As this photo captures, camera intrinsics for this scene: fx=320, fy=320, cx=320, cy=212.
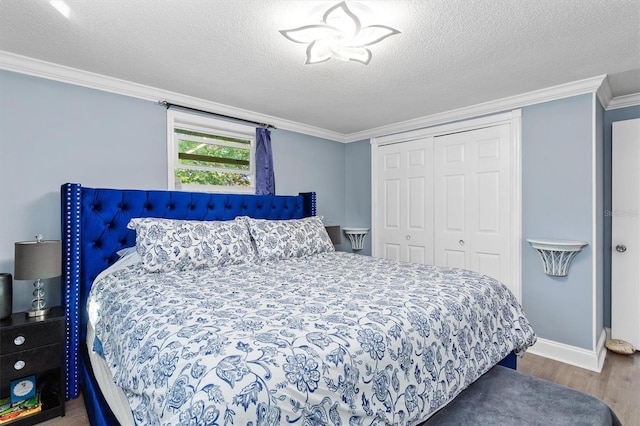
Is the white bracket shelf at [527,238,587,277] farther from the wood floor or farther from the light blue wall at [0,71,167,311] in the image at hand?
the light blue wall at [0,71,167,311]

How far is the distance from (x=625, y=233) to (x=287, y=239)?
122 inches

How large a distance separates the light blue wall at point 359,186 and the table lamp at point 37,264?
313 cm

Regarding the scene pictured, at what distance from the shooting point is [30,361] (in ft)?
6.25

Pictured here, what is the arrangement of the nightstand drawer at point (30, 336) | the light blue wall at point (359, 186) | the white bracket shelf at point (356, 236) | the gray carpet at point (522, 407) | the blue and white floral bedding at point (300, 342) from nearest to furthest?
the blue and white floral bedding at point (300, 342) < the gray carpet at point (522, 407) < the nightstand drawer at point (30, 336) < the white bracket shelf at point (356, 236) < the light blue wall at point (359, 186)

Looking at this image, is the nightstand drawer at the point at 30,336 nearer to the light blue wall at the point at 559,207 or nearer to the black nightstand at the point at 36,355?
the black nightstand at the point at 36,355

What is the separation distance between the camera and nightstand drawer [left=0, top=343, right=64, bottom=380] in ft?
6.01

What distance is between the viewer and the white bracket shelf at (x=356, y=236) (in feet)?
13.7

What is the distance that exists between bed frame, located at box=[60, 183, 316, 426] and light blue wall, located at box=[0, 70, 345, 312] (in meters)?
0.17

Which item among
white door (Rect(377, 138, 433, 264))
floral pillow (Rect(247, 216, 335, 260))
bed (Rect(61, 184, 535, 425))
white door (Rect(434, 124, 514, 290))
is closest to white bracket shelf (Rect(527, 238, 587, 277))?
white door (Rect(434, 124, 514, 290))

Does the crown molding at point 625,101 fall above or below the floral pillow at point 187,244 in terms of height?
above

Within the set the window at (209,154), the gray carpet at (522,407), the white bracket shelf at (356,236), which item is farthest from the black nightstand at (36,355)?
the white bracket shelf at (356,236)

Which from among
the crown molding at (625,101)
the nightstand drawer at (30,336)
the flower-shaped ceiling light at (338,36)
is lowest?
the nightstand drawer at (30,336)

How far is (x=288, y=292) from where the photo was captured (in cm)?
169

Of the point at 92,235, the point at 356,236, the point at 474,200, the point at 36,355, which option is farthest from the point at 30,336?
the point at 474,200
